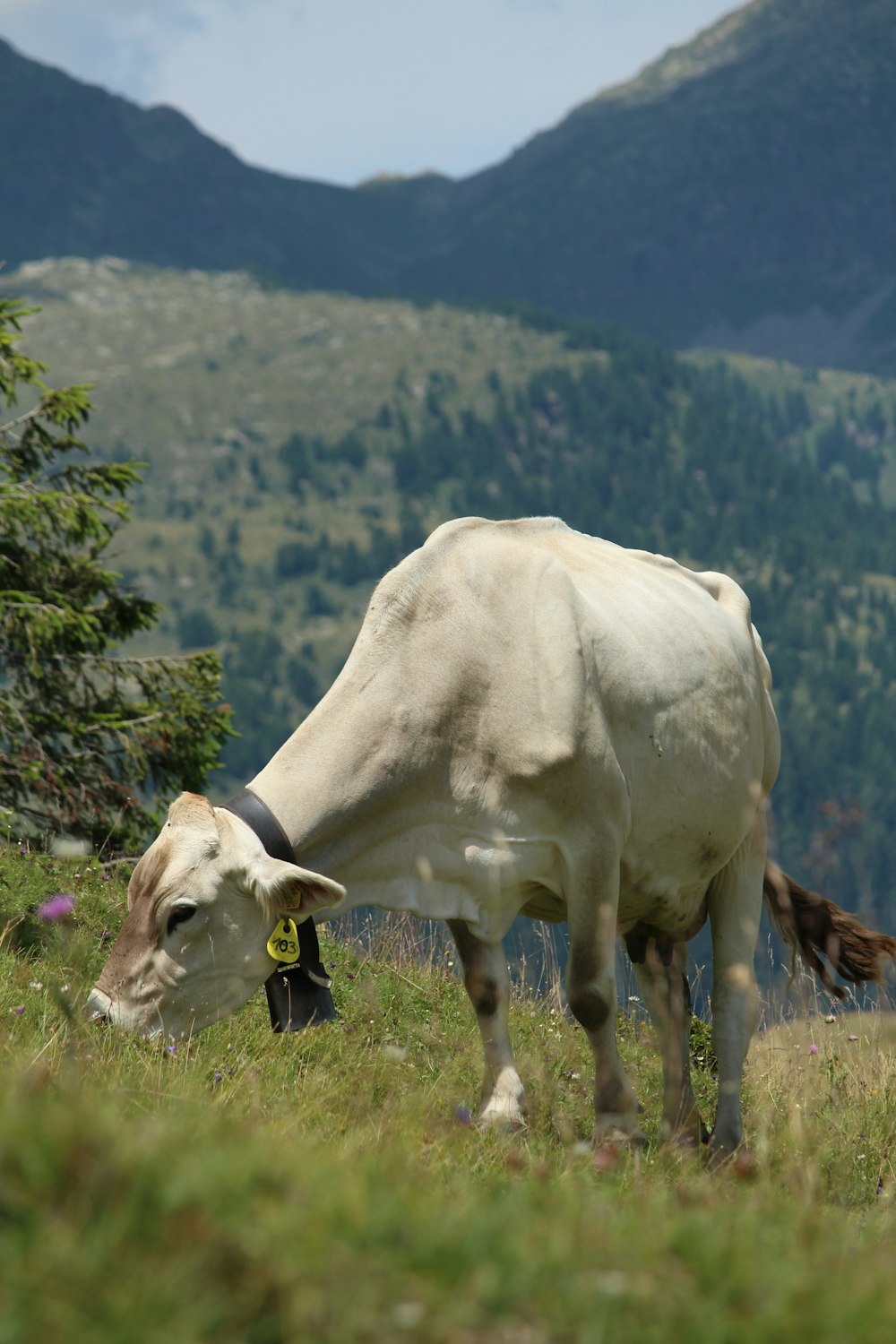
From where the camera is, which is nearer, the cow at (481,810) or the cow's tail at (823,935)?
the cow at (481,810)

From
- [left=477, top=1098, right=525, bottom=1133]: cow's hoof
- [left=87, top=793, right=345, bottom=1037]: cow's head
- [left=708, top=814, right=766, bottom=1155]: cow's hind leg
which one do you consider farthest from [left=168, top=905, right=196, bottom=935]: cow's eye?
[left=708, top=814, right=766, bottom=1155]: cow's hind leg

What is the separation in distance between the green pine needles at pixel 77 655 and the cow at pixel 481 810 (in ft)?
23.4

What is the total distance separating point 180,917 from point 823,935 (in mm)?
4110

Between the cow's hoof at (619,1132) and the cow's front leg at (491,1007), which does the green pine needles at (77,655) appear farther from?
the cow's hoof at (619,1132)

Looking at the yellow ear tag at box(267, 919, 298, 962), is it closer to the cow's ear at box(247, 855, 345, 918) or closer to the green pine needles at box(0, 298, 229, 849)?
the cow's ear at box(247, 855, 345, 918)

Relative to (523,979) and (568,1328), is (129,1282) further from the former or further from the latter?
(523,979)

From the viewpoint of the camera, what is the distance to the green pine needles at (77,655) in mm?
14117

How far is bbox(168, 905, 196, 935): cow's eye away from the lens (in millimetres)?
5961

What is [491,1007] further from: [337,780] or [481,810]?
[337,780]

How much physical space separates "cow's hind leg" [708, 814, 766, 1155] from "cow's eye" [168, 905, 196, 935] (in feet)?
9.02

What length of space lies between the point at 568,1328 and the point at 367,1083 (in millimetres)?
3823

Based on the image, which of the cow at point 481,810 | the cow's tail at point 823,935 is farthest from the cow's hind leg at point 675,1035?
the cow's tail at point 823,935

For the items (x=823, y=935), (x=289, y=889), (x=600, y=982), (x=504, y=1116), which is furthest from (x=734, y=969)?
(x=289, y=889)

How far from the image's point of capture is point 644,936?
312 inches
